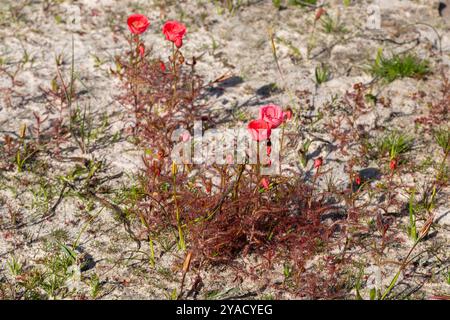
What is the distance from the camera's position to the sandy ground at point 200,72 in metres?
3.64

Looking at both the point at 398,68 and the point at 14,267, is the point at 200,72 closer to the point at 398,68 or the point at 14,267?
the point at 398,68

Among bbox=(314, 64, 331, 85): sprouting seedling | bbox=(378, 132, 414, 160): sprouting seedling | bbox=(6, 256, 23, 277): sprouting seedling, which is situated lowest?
bbox=(6, 256, 23, 277): sprouting seedling

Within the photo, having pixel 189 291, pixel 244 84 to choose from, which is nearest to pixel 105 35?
pixel 244 84

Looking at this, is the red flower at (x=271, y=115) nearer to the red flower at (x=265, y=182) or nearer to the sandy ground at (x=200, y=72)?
the red flower at (x=265, y=182)

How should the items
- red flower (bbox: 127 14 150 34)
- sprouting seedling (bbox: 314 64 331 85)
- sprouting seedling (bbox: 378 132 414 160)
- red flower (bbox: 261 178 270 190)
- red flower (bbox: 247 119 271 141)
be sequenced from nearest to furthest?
red flower (bbox: 247 119 271 141) < red flower (bbox: 261 178 270 190) < red flower (bbox: 127 14 150 34) < sprouting seedling (bbox: 378 132 414 160) < sprouting seedling (bbox: 314 64 331 85)

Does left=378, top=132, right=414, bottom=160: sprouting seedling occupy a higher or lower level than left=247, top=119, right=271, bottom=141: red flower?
lower

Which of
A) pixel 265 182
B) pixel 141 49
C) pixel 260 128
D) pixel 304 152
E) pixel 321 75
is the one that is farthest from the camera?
pixel 321 75

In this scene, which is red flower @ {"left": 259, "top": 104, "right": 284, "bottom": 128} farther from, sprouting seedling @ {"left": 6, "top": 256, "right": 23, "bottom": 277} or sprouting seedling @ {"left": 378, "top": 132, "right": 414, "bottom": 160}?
sprouting seedling @ {"left": 6, "top": 256, "right": 23, "bottom": 277}

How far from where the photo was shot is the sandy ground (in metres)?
3.64

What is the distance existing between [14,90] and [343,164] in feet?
8.22

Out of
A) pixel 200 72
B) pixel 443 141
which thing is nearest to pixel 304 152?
pixel 443 141

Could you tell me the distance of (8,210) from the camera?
13.0ft

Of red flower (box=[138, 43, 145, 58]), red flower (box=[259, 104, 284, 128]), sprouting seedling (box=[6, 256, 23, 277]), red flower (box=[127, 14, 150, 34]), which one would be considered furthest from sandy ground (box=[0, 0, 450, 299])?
red flower (box=[259, 104, 284, 128])

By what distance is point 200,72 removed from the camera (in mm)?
5113
